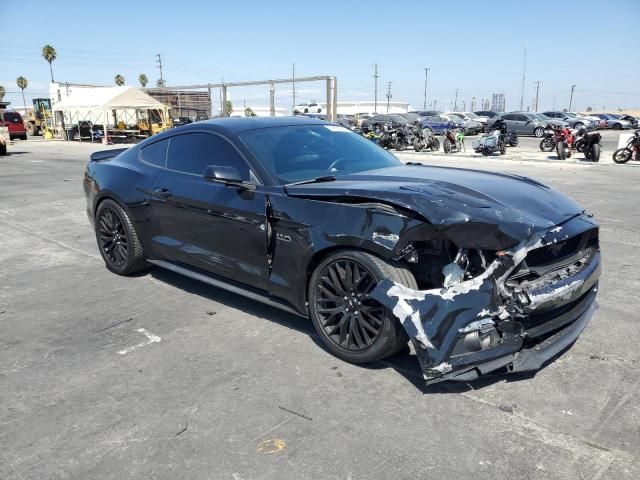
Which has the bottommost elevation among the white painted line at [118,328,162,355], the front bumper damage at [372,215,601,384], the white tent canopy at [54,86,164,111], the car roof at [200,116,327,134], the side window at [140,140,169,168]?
the white painted line at [118,328,162,355]

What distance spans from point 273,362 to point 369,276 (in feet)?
2.97

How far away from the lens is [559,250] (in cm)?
310

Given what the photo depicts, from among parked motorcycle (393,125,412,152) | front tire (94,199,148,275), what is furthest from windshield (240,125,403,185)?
parked motorcycle (393,125,412,152)

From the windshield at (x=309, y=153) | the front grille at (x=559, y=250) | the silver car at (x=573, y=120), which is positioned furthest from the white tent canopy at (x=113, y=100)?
the front grille at (x=559, y=250)

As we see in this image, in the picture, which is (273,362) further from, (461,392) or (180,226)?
(180,226)

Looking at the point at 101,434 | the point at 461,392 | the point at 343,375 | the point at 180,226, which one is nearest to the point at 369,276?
the point at 343,375

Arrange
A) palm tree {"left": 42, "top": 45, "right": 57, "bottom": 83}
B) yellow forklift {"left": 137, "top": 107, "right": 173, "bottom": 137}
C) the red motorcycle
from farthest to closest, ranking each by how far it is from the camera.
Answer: palm tree {"left": 42, "top": 45, "right": 57, "bottom": 83}
yellow forklift {"left": 137, "top": 107, "right": 173, "bottom": 137}
the red motorcycle

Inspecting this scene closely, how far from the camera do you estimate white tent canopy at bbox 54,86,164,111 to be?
99.5 feet

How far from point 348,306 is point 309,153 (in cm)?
141

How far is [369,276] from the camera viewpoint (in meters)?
3.11

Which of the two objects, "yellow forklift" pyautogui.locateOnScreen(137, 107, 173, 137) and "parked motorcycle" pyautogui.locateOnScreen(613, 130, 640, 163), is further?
"yellow forklift" pyautogui.locateOnScreen(137, 107, 173, 137)

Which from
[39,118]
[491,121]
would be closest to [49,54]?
[39,118]

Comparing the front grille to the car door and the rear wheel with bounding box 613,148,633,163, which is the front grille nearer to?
the car door

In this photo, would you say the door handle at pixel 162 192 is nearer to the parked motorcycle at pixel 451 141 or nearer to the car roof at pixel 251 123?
the car roof at pixel 251 123
